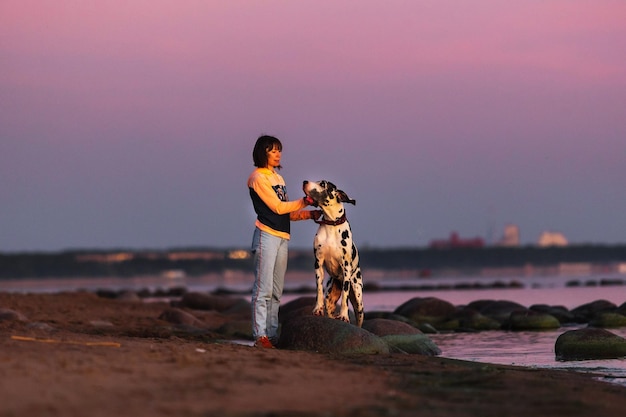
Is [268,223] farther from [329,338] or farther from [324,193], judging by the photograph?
[329,338]

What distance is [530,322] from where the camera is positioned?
81.1ft

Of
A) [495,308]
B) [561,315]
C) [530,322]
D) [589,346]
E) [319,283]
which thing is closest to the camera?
[319,283]

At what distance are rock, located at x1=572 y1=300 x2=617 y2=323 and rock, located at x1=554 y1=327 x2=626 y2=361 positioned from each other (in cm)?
1020

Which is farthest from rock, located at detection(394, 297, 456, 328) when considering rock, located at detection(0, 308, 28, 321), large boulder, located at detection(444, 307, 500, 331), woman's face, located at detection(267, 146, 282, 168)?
woman's face, located at detection(267, 146, 282, 168)

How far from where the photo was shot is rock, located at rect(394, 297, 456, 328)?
1111 inches

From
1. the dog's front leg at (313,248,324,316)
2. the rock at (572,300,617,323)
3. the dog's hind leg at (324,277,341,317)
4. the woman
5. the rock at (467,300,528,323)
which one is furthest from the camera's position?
the rock at (467,300,528,323)

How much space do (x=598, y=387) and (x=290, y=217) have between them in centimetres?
459

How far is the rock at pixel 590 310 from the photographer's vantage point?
27719 millimetres


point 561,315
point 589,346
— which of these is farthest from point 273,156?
point 561,315

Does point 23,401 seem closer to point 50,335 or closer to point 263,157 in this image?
point 50,335

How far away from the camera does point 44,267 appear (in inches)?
3812

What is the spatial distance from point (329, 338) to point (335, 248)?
1.23 metres

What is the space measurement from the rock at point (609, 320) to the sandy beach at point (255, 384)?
1253cm

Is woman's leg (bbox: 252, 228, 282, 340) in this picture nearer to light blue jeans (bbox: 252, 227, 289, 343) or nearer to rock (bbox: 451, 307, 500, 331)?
light blue jeans (bbox: 252, 227, 289, 343)
